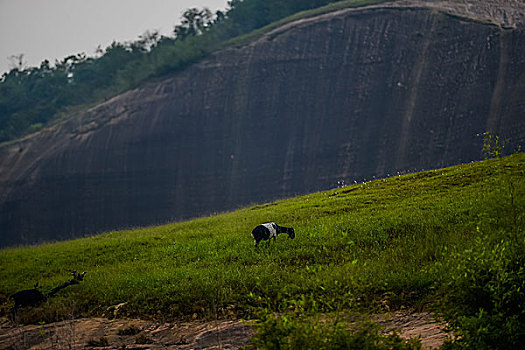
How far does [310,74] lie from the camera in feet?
151

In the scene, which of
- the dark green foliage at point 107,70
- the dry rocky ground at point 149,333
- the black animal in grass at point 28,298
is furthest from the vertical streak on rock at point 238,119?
the dry rocky ground at point 149,333

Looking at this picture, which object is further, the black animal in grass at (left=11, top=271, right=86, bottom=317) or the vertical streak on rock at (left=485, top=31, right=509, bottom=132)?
the vertical streak on rock at (left=485, top=31, right=509, bottom=132)

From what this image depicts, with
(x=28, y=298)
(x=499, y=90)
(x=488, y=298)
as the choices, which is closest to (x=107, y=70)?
(x=499, y=90)

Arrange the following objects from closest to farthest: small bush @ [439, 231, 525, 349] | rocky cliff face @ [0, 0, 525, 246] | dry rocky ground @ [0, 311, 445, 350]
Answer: small bush @ [439, 231, 525, 349]
dry rocky ground @ [0, 311, 445, 350]
rocky cliff face @ [0, 0, 525, 246]

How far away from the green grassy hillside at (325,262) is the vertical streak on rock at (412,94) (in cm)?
2115

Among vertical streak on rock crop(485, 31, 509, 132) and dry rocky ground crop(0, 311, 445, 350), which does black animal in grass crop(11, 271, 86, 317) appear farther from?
vertical streak on rock crop(485, 31, 509, 132)

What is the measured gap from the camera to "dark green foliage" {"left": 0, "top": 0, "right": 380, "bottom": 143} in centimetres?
5994

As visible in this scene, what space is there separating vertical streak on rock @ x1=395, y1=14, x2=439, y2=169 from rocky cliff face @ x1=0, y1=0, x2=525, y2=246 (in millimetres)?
109

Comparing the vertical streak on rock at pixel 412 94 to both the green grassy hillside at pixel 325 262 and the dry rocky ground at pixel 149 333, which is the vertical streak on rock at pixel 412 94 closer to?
the green grassy hillside at pixel 325 262

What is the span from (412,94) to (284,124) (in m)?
11.5

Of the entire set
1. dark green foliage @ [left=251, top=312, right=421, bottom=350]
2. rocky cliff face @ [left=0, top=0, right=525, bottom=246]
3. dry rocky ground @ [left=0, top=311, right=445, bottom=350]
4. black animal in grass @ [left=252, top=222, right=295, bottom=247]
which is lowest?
dry rocky ground @ [left=0, top=311, right=445, bottom=350]

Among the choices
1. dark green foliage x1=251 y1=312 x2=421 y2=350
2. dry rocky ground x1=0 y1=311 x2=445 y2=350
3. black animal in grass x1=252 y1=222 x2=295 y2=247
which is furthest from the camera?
black animal in grass x1=252 y1=222 x2=295 y2=247

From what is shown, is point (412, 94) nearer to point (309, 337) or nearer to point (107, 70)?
point (309, 337)

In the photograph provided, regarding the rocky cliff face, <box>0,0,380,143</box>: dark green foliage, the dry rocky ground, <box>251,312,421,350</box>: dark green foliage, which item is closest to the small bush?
the dry rocky ground
